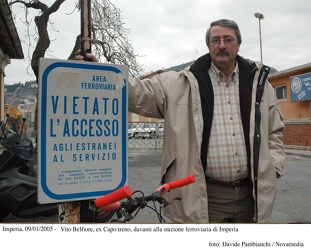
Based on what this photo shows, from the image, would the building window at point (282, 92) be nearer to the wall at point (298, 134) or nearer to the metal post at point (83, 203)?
the wall at point (298, 134)

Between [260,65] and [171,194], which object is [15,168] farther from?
[260,65]

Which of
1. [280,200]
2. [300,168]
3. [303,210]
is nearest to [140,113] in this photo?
[303,210]

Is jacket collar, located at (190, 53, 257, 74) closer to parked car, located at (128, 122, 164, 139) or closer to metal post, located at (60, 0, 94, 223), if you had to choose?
metal post, located at (60, 0, 94, 223)

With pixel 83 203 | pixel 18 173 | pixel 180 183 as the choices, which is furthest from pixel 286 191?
pixel 83 203

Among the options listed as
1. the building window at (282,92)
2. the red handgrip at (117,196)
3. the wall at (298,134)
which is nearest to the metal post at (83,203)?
the red handgrip at (117,196)

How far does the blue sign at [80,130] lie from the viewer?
3.84 ft

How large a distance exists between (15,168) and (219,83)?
2892 millimetres

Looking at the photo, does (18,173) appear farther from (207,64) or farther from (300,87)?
(300,87)

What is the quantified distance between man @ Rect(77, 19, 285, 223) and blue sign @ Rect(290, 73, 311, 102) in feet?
48.6

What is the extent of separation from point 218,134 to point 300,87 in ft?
50.9

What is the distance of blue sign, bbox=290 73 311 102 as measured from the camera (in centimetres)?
1519

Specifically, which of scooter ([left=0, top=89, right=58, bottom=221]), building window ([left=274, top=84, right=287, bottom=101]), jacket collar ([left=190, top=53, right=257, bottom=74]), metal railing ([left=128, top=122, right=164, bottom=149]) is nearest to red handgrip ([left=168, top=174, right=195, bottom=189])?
jacket collar ([left=190, top=53, right=257, bottom=74])

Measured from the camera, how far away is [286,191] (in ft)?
19.4

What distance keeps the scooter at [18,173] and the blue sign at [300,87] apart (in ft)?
46.9
